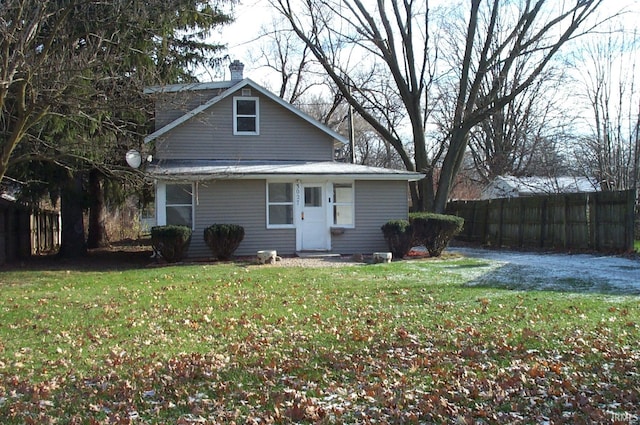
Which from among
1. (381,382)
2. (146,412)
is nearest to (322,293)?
(381,382)

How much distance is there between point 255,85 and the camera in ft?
66.4

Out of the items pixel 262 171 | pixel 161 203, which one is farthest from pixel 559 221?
pixel 161 203

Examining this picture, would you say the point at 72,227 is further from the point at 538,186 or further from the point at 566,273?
the point at 538,186

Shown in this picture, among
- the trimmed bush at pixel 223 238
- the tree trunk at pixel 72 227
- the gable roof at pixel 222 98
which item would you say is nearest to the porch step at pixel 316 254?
the trimmed bush at pixel 223 238

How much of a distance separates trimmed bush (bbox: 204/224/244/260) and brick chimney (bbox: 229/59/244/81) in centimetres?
651

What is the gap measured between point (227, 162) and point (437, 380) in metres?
15.0

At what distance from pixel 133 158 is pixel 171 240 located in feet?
8.22

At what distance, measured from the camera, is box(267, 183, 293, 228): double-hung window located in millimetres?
19203

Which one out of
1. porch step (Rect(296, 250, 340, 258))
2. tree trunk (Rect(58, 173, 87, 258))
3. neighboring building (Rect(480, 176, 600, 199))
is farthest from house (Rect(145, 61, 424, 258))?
neighboring building (Rect(480, 176, 600, 199))

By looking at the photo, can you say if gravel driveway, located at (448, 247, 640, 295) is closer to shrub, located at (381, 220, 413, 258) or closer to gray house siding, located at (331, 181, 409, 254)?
shrub, located at (381, 220, 413, 258)

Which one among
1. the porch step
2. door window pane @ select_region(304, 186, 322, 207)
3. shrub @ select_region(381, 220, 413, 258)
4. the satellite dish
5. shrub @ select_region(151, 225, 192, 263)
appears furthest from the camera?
door window pane @ select_region(304, 186, 322, 207)

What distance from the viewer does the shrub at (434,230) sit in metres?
18.5

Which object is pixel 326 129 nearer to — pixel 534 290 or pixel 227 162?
pixel 227 162

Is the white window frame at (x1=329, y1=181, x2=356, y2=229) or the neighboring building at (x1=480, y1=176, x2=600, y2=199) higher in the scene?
the neighboring building at (x1=480, y1=176, x2=600, y2=199)
